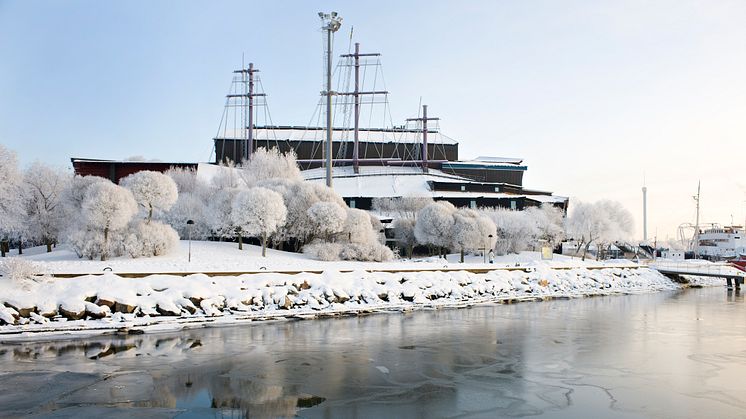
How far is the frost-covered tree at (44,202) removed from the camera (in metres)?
47.1

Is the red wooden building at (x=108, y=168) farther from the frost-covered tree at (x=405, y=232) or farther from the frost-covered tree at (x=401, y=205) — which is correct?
the frost-covered tree at (x=405, y=232)

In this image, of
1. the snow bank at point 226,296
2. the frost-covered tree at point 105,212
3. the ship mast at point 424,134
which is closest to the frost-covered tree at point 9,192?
the frost-covered tree at point 105,212

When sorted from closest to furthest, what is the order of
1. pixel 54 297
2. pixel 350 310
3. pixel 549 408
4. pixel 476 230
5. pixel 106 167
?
1. pixel 549 408
2. pixel 54 297
3. pixel 350 310
4. pixel 476 230
5. pixel 106 167

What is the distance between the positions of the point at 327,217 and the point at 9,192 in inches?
868

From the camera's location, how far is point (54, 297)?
21375mm

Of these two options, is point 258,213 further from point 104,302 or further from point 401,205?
point 401,205

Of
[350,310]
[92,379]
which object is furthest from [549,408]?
[350,310]

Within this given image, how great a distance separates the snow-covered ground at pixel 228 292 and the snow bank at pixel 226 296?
0.04 meters

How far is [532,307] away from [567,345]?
12.3m

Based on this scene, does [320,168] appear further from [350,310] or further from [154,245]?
[350,310]

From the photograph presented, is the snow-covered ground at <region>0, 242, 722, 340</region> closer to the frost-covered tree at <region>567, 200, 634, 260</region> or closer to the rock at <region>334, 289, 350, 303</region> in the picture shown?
the rock at <region>334, 289, 350, 303</region>

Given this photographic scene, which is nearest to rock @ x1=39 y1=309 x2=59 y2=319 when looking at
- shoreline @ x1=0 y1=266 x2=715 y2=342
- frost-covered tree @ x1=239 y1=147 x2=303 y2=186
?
shoreline @ x1=0 y1=266 x2=715 y2=342

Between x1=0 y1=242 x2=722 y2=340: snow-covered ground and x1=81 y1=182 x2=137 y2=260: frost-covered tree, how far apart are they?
2.07 metres

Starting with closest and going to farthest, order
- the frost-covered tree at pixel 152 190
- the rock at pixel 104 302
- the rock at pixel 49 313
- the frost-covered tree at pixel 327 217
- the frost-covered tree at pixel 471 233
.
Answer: the rock at pixel 49 313
the rock at pixel 104 302
the frost-covered tree at pixel 152 190
the frost-covered tree at pixel 327 217
the frost-covered tree at pixel 471 233
